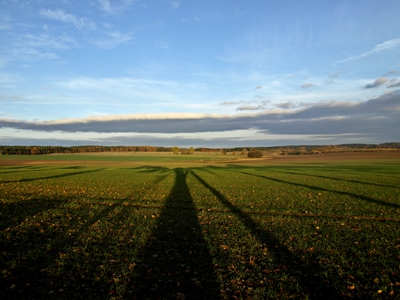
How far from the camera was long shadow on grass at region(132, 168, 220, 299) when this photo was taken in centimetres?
634

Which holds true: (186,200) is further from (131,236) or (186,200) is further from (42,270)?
(42,270)

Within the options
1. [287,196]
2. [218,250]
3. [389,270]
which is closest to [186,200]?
[287,196]

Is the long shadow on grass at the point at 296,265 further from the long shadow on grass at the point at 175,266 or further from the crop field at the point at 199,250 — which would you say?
the long shadow on grass at the point at 175,266

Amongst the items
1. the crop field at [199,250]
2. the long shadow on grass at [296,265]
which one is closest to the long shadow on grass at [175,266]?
the crop field at [199,250]

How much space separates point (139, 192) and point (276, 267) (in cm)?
1634

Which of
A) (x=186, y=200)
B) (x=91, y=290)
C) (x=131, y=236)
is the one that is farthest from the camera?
(x=186, y=200)

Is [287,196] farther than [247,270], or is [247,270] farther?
Answer: [287,196]

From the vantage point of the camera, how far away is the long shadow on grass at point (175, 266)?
6344 millimetres

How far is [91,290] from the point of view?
639cm

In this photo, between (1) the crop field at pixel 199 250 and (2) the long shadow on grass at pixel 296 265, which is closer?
(2) the long shadow on grass at pixel 296 265

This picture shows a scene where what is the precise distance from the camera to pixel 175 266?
306 inches

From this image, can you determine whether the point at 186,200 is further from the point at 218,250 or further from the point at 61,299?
the point at 61,299

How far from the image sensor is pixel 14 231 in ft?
36.0

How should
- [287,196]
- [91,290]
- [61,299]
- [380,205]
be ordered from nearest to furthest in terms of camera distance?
[61,299] → [91,290] → [380,205] → [287,196]
